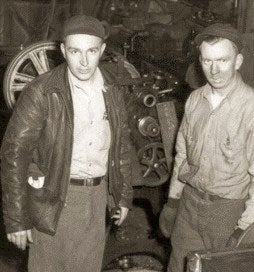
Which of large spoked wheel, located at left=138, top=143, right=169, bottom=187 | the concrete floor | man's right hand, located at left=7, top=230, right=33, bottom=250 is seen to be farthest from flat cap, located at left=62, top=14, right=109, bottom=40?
the concrete floor

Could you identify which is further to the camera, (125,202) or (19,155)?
(125,202)

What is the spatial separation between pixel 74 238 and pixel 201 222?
0.78m

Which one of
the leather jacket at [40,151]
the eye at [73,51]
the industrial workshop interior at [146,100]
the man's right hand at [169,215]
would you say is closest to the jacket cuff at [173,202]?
the man's right hand at [169,215]

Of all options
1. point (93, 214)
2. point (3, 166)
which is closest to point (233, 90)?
point (93, 214)

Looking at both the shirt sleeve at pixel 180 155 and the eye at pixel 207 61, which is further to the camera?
the shirt sleeve at pixel 180 155

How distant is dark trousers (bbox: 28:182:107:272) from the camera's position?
9.48 ft

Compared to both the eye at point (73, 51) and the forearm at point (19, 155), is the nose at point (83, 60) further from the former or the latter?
the forearm at point (19, 155)

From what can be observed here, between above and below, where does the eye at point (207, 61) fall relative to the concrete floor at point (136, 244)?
above

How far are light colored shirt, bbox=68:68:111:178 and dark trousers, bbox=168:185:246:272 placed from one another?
24.0 inches

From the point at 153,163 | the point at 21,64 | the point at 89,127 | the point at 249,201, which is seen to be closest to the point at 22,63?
the point at 21,64

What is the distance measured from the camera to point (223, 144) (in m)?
2.73

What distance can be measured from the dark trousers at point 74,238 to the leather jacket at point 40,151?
0.39 feet

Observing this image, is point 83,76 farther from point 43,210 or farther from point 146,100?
point 146,100

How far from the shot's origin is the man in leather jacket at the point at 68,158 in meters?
2.63
